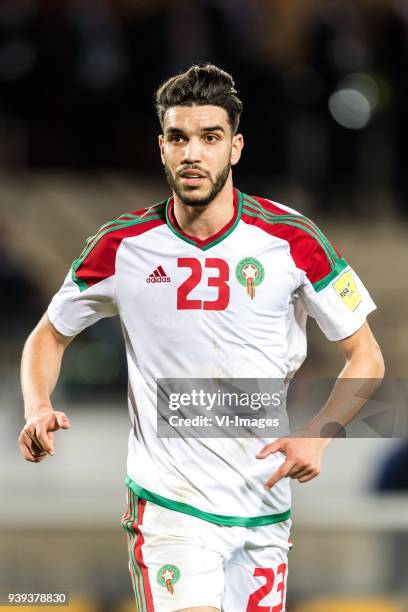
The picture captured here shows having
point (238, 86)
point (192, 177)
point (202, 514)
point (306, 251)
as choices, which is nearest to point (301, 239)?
point (306, 251)

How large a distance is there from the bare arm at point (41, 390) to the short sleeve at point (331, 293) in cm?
83

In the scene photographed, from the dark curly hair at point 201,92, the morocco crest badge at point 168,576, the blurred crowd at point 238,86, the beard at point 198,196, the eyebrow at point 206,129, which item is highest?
the blurred crowd at point 238,86

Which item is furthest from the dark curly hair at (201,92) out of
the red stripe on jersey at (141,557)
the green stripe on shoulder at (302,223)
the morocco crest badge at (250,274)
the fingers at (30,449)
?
the red stripe on jersey at (141,557)

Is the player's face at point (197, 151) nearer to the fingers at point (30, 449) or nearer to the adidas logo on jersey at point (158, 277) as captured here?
the adidas logo on jersey at point (158, 277)

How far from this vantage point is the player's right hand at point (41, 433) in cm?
351

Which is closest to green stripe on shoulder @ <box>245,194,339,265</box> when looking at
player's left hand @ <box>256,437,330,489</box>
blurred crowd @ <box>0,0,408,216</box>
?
player's left hand @ <box>256,437,330,489</box>

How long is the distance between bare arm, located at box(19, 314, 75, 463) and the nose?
0.76m

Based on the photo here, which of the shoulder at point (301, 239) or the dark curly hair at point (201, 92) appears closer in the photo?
the dark curly hair at point (201, 92)

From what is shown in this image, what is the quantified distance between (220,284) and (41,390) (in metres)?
0.66

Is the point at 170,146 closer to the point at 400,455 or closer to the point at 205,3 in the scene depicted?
the point at 400,455

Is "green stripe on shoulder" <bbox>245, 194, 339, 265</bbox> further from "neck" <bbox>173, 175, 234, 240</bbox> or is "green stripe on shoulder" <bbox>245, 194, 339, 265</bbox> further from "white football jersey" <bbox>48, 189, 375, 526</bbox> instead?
"neck" <bbox>173, 175, 234, 240</bbox>

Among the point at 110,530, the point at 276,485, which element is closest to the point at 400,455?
the point at 110,530

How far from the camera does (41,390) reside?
3768 millimetres

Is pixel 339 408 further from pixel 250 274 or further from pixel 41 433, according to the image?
pixel 41 433
